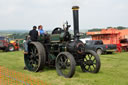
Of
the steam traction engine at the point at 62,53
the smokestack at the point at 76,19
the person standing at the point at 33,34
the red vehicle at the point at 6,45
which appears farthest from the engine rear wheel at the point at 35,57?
the red vehicle at the point at 6,45

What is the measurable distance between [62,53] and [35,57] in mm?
1683

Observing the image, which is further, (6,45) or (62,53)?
(6,45)

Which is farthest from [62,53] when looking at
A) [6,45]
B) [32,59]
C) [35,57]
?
[6,45]

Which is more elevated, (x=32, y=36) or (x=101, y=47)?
(x=32, y=36)

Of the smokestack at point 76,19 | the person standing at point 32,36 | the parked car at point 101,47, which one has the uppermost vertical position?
the smokestack at point 76,19

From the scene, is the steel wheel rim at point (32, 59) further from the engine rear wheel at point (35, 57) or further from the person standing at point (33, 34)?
the person standing at point (33, 34)

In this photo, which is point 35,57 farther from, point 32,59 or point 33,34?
point 33,34

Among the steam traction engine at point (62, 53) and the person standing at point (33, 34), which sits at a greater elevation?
the person standing at point (33, 34)

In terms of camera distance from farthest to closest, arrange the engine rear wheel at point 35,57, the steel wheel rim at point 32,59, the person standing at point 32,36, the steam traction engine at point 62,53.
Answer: the person standing at point 32,36 → the steel wheel rim at point 32,59 → the engine rear wheel at point 35,57 → the steam traction engine at point 62,53

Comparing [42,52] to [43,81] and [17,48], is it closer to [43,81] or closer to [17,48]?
[43,81]

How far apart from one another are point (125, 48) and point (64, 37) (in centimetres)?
1300

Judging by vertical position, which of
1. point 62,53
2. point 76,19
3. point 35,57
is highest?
point 76,19

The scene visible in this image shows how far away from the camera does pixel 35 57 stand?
285 inches

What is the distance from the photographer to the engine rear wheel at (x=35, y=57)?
6.77 meters
